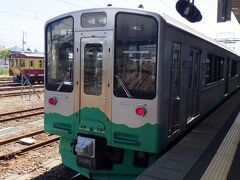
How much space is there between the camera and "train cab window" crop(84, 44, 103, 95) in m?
5.79

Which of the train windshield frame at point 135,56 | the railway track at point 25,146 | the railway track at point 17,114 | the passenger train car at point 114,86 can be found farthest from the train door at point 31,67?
the train windshield frame at point 135,56

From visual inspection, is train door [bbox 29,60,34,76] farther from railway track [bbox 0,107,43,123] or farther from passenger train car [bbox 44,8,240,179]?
passenger train car [bbox 44,8,240,179]

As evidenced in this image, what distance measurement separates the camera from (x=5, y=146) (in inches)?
346

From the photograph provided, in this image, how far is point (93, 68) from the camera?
5.85 metres

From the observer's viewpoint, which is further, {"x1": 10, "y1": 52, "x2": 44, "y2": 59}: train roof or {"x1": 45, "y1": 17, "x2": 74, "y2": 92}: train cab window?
{"x1": 10, "y1": 52, "x2": 44, "y2": 59}: train roof

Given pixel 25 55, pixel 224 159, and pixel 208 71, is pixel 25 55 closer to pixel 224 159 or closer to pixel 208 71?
pixel 208 71

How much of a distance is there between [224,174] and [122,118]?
177cm

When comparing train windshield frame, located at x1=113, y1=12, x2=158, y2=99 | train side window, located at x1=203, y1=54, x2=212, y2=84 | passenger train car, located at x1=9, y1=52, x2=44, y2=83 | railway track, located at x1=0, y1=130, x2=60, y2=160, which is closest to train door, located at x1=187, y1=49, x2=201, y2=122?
train side window, located at x1=203, y1=54, x2=212, y2=84

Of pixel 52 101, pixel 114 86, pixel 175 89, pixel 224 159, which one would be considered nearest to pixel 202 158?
pixel 224 159

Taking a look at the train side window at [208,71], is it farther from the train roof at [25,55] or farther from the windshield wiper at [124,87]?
the train roof at [25,55]

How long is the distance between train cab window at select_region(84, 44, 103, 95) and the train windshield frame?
323 millimetres

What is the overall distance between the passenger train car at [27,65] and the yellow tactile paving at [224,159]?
82.7 feet

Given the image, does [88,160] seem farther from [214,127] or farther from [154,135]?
[214,127]

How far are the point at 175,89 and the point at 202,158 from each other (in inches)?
50.5
